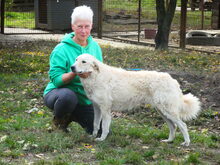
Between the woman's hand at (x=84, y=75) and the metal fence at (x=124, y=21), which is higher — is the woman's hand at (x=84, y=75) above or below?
below

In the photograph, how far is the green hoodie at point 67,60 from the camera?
195 inches

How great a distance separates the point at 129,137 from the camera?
17.3 feet

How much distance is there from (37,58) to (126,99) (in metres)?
6.70

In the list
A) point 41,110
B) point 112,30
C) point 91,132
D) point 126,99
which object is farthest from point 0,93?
point 112,30

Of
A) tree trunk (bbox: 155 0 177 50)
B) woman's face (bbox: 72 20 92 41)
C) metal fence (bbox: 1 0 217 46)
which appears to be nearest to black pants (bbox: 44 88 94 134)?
woman's face (bbox: 72 20 92 41)

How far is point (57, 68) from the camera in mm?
4941

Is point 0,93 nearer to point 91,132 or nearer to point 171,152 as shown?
point 91,132

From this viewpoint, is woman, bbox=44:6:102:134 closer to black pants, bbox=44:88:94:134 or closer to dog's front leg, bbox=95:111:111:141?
black pants, bbox=44:88:94:134

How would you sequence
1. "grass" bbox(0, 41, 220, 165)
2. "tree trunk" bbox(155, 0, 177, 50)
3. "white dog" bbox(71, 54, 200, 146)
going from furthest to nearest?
"tree trunk" bbox(155, 0, 177, 50)
"white dog" bbox(71, 54, 200, 146)
"grass" bbox(0, 41, 220, 165)

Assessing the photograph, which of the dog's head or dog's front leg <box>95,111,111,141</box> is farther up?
the dog's head

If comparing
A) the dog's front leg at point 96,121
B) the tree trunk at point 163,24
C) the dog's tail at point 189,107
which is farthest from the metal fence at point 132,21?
the dog's front leg at point 96,121

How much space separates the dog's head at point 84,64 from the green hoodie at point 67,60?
13.8 inches

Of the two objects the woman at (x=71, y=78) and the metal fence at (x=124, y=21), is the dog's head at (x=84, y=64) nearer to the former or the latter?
the woman at (x=71, y=78)

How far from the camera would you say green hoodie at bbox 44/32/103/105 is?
4.95m
